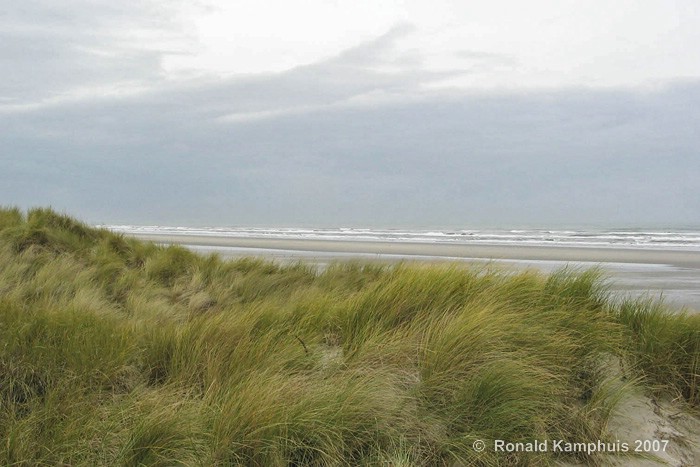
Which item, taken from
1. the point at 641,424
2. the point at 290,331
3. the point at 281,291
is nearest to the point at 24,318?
the point at 290,331

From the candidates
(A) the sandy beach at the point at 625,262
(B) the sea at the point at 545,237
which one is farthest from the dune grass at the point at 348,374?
(B) the sea at the point at 545,237

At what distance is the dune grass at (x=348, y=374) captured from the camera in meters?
3.03

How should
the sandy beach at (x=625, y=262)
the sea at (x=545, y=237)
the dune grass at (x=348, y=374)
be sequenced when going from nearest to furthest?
the dune grass at (x=348, y=374) → the sandy beach at (x=625, y=262) → the sea at (x=545, y=237)

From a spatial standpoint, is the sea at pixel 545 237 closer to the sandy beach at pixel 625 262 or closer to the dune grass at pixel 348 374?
the sandy beach at pixel 625 262

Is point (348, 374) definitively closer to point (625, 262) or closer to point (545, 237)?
point (625, 262)

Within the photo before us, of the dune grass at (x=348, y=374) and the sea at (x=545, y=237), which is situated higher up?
the sea at (x=545, y=237)

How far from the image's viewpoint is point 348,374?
3.82 meters

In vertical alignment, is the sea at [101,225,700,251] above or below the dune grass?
above

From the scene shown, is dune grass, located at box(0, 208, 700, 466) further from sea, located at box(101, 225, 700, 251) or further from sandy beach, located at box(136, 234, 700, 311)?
sea, located at box(101, 225, 700, 251)

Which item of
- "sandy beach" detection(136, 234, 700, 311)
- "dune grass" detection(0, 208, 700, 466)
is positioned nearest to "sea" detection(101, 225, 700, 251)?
"sandy beach" detection(136, 234, 700, 311)

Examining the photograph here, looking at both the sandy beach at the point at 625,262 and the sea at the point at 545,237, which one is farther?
the sea at the point at 545,237

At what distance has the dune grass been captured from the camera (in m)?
3.03

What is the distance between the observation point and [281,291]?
7777 millimetres

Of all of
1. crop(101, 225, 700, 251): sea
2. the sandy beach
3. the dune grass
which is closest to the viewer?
the dune grass
